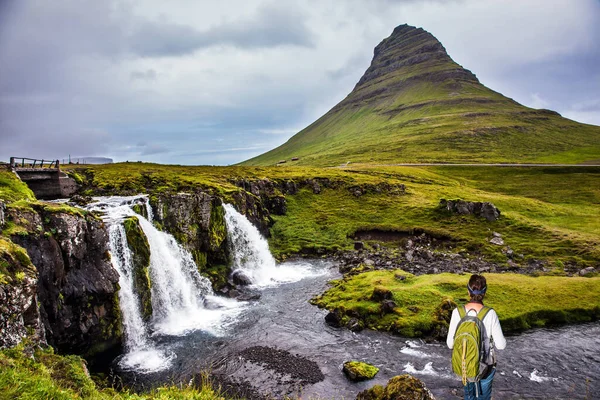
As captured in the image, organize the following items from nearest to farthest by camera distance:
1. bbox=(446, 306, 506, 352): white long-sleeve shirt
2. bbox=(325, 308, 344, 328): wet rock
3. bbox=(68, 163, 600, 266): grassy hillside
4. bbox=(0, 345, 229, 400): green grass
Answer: bbox=(446, 306, 506, 352): white long-sleeve shirt
bbox=(0, 345, 229, 400): green grass
bbox=(325, 308, 344, 328): wet rock
bbox=(68, 163, 600, 266): grassy hillside

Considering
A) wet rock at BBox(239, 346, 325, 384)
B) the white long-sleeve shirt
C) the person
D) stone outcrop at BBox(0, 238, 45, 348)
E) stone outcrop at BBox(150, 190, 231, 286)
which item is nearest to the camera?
the white long-sleeve shirt

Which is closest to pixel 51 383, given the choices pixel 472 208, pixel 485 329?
pixel 485 329

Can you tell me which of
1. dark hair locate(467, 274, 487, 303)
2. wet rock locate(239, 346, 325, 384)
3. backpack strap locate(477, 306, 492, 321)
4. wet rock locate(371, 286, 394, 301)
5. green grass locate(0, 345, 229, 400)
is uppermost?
dark hair locate(467, 274, 487, 303)

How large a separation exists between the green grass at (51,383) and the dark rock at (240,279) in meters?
25.6

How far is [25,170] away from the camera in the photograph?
141 ft

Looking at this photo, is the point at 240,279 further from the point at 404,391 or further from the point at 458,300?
the point at 404,391

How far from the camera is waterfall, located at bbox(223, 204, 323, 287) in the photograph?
48.9 m

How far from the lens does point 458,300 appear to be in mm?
33656

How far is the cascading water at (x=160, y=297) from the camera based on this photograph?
95.0ft

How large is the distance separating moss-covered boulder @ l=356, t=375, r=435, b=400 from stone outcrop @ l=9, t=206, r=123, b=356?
69.8 ft

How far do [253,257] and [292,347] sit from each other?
83.1 feet

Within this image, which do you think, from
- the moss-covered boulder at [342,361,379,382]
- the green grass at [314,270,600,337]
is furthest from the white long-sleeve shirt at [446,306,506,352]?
the green grass at [314,270,600,337]

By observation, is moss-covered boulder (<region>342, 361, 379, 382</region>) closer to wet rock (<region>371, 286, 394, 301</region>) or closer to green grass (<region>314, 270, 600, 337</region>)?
green grass (<region>314, 270, 600, 337</region>)

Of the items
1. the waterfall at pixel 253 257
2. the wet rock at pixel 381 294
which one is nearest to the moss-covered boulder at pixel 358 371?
the wet rock at pixel 381 294
